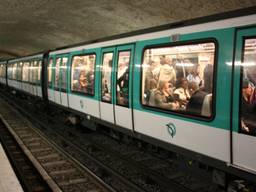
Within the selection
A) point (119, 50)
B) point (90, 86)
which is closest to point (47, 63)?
point (90, 86)

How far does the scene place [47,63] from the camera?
1368 cm

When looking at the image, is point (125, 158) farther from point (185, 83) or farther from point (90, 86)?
point (185, 83)

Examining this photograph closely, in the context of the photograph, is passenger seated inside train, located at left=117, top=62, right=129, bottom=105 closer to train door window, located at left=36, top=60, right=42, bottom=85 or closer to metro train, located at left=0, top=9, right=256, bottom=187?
metro train, located at left=0, top=9, right=256, bottom=187

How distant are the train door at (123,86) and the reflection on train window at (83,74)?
145 cm

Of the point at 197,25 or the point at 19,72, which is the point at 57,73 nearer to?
the point at 197,25

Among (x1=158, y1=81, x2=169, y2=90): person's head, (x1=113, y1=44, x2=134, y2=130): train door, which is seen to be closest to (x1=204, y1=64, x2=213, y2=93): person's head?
(x1=158, y1=81, x2=169, y2=90): person's head

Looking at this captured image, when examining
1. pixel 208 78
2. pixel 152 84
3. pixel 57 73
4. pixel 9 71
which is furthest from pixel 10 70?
pixel 208 78

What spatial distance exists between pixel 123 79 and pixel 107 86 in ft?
2.78

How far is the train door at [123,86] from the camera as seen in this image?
701 cm

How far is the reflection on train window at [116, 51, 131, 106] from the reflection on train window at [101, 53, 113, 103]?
0.44 meters

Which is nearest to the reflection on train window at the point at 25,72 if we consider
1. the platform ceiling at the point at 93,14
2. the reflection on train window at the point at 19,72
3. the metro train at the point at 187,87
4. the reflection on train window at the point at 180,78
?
the reflection on train window at the point at 19,72

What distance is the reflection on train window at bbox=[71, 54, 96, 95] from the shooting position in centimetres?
901

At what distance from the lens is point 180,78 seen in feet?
18.4

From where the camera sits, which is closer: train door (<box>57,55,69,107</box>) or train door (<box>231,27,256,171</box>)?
train door (<box>231,27,256,171</box>)
